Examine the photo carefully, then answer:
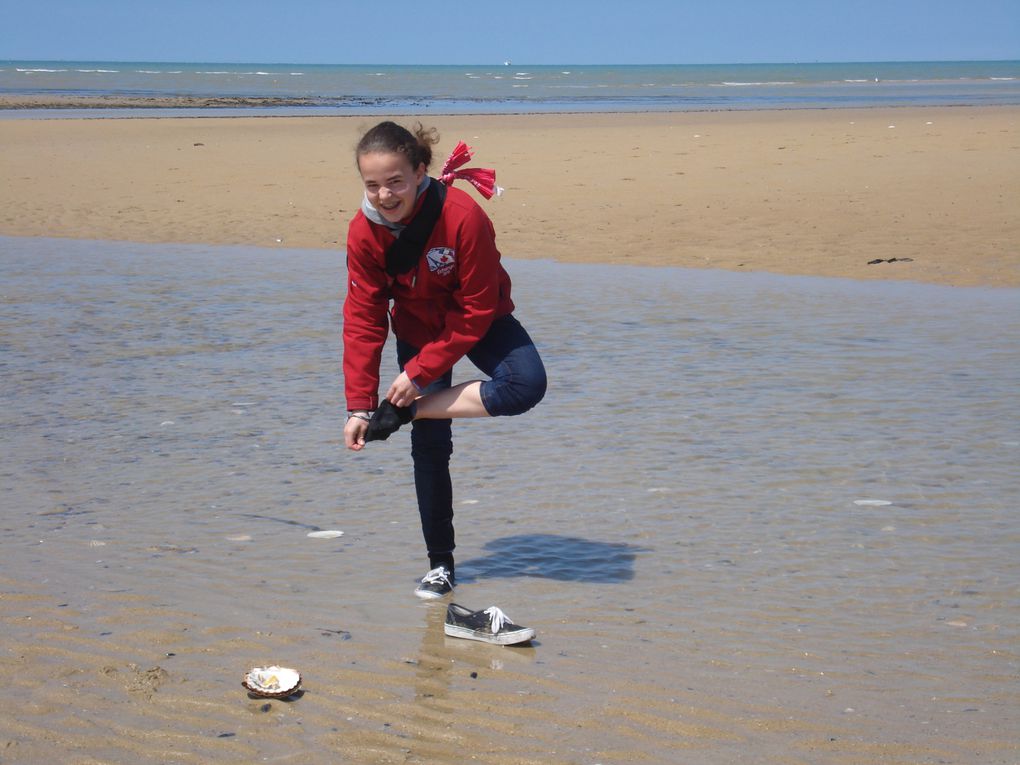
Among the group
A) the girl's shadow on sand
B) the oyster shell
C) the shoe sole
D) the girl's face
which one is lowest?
the oyster shell

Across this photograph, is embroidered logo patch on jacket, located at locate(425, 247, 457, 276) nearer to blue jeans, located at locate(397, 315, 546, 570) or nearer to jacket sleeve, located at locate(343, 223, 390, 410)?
jacket sleeve, located at locate(343, 223, 390, 410)

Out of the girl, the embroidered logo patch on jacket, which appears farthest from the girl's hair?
the embroidered logo patch on jacket

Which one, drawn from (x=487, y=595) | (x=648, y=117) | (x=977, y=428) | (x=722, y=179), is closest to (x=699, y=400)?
(x=977, y=428)

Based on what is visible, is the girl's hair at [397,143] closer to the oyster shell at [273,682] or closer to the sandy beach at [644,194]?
the oyster shell at [273,682]

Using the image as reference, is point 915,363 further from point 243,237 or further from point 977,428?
point 243,237

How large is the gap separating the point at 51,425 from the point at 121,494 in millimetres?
1089

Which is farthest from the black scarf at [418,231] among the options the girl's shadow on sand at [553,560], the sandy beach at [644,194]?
the sandy beach at [644,194]

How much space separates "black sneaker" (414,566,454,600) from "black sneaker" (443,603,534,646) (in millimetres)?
265

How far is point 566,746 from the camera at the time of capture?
114 inches

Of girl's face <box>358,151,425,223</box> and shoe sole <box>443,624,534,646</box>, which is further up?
girl's face <box>358,151,425,223</box>

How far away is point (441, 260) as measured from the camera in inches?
141

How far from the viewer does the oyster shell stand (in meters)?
3.12

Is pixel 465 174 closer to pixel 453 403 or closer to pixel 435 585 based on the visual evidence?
pixel 453 403

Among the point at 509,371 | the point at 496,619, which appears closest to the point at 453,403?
the point at 509,371
